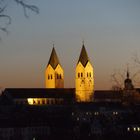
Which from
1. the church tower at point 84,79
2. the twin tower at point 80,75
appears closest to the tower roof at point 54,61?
the twin tower at point 80,75

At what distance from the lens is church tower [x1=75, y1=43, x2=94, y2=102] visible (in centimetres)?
11644

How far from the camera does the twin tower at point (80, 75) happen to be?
117 meters

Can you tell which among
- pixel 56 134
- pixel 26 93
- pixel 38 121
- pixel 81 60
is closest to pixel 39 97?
pixel 26 93

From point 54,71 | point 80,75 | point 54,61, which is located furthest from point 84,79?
point 54,61

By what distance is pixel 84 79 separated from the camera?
116375 millimetres

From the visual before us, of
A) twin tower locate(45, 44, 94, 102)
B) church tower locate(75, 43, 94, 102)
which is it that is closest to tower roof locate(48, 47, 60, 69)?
twin tower locate(45, 44, 94, 102)

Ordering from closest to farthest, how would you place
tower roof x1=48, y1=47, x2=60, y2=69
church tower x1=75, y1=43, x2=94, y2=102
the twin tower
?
1. church tower x1=75, y1=43, x2=94, y2=102
2. the twin tower
3. tower roof x1=48, y1=47, x2=60, y2=69

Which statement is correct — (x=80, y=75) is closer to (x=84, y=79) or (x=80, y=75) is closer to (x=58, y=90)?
(x=84, y=79)

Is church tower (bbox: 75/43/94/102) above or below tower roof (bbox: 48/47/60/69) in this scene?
below

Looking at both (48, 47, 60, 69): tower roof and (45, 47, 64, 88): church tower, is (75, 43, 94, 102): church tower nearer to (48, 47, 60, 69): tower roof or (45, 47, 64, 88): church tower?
(45, 47, 64, 88): church tower

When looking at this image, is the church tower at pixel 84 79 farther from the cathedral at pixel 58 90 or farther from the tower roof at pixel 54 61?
the tower roof at pixel 54 61

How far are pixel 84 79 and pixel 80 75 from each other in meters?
1.66

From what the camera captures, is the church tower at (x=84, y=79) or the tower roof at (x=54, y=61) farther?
the tower roof at (x=54, y=61)

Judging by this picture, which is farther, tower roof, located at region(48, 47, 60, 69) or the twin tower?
tower roof, located at region(48, 47, 60, 69)
